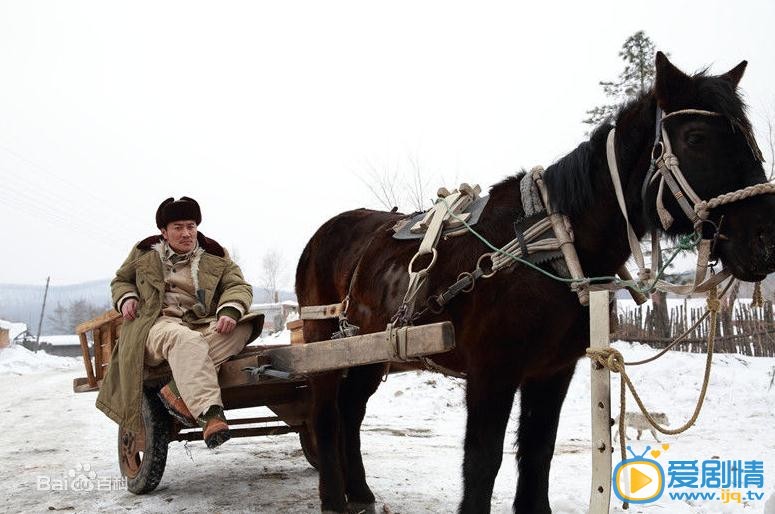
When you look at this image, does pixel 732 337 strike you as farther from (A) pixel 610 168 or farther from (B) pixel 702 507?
(A) pixel 610 168

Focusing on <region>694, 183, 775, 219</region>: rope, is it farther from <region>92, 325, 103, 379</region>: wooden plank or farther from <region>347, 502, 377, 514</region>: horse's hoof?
<region>92, 325, 103, 379</region>: wooden plank

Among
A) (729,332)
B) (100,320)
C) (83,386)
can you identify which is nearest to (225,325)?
(100,320)

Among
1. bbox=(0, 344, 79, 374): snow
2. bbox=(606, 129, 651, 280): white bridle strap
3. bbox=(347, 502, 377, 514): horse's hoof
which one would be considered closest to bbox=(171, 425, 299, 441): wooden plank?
bbox=(347, 502, 377, 514): horse's hoof

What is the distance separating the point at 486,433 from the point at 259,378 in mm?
1412

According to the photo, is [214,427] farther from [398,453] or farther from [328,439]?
[398,453]

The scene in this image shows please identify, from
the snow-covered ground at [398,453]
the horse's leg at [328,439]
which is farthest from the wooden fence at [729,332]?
the horse's leg at [328,439]

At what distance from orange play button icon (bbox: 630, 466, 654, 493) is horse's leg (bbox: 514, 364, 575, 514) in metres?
0.45

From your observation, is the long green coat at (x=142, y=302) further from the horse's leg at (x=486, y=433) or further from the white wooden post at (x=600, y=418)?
the white wooden post at (x=600, y=418)

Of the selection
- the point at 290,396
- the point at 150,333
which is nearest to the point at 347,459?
the point at 290,396

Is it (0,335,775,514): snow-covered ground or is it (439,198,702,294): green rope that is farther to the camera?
(0,335,775,514): snow-covered ground

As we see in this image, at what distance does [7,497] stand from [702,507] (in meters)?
4.73

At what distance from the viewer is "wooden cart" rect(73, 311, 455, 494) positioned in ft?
10.1

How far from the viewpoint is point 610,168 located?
115 inches

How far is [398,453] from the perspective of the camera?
6.25 m
